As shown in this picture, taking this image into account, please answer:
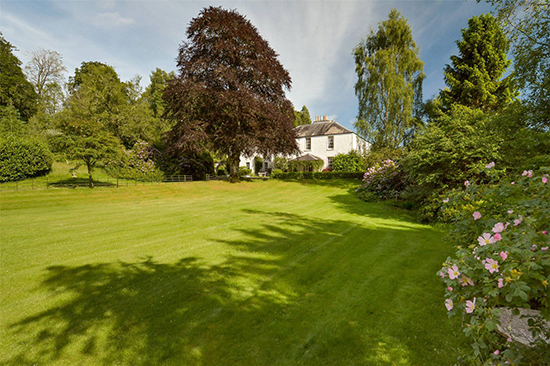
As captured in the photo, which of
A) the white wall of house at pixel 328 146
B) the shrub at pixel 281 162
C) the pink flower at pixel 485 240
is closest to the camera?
the pink flower at pixel 485 240

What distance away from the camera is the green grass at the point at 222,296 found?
2.88 m

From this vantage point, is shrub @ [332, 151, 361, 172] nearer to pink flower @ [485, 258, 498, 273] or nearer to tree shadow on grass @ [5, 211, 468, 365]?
tree shadow on grass @ [5, 211, 468, 365]

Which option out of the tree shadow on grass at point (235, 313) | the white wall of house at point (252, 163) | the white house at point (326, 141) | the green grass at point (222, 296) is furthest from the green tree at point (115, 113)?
the tree shadow on grass at point (235, 313)

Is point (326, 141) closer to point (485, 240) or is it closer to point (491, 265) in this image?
point (485, 240)

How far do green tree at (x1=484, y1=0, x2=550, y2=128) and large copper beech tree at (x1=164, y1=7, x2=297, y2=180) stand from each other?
49.5 ft

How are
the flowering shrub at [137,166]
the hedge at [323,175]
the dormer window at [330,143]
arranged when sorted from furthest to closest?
the dormer window at [330,143] → the hedge at [323,175] → the flowering shrub at [137,166]

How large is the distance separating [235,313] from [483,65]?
80.6 ft

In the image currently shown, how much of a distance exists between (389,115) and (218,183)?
58.6 ft

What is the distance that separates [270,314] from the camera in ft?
11.8

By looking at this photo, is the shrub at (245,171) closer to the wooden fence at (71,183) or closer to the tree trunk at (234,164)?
the wooden fence at (71,183)

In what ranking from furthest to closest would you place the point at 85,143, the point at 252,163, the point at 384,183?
the point at 252,163, the point at 85,143, the point at 384,183

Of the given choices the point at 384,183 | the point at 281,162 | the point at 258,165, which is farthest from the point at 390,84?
the point at 258,165

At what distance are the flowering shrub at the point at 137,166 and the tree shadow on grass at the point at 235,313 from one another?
18.9m

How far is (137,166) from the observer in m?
22.6
